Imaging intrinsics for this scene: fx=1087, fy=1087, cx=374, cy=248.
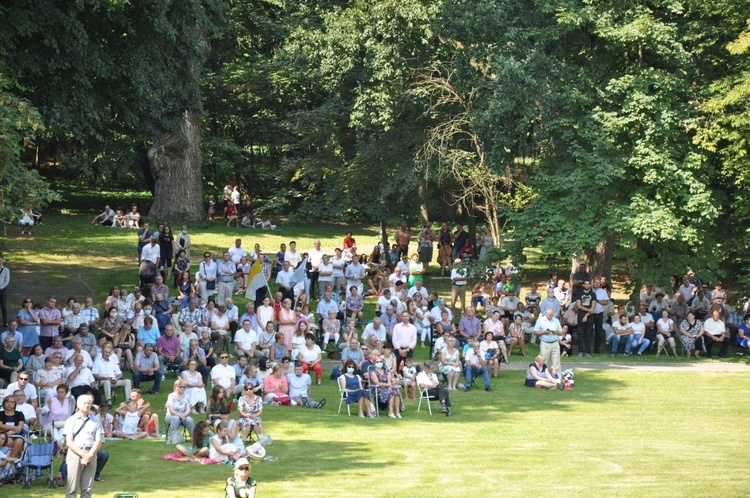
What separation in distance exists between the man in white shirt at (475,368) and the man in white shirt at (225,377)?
16.0 ft

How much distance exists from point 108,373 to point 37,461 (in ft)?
16.4

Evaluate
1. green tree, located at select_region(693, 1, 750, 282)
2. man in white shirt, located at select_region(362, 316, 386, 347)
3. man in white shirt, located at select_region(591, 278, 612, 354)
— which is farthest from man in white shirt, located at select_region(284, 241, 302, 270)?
green tree, located at select_region(693, 1, 750, 282)

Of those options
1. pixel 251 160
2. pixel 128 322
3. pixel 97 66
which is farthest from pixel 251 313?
pixel 251 160

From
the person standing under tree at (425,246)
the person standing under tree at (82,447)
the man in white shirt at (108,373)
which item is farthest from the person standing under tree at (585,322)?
the person standing under tree at (82,447)

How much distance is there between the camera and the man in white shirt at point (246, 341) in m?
21.7

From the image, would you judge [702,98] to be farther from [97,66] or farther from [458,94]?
[97,66]

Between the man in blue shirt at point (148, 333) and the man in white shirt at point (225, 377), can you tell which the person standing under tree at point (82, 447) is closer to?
the man in white shirt at point (225, 377)

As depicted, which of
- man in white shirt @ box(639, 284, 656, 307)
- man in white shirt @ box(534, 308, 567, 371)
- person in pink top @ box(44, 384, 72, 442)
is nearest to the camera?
person in pink top @ box(44, 384, 72, 442)

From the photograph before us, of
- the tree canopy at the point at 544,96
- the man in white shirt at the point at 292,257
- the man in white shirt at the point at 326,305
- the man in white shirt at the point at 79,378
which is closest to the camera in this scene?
the man in white shirt at the point at 79,378

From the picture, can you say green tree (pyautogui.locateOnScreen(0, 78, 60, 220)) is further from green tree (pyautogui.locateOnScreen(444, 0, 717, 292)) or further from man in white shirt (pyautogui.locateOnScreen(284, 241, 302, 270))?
green tree (pyautogui.locateOnScreen(444, 0, 717, 292))

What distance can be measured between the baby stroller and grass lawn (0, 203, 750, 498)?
0.16 metres

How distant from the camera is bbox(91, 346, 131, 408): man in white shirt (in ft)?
61.8

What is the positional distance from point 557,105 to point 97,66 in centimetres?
1142

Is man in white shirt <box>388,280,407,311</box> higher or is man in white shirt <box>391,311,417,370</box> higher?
man in white shirt <box>388,280,407,311</box>
